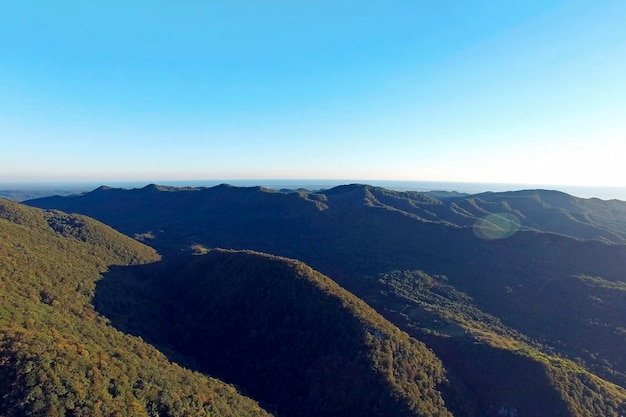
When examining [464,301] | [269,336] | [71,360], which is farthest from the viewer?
[464,301]

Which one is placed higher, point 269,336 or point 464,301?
point 269,336

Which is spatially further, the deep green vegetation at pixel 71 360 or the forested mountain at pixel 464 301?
the forested mountain at pixel 464 301

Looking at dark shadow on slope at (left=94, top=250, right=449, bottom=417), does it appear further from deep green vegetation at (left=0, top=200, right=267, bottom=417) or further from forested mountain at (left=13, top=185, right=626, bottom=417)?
deep green vegetation at (left=0, top=200, right=267, bottom=417)

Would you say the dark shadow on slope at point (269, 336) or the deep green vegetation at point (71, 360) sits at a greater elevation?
the deep green vegetation at point (71, 360)

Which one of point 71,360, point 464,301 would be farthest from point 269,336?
point 464,301

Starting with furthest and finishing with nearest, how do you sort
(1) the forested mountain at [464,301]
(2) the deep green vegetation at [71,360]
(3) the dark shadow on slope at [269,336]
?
(1) the forested mountain at [464,301] < (3) the dark shadow on slope at [269,336] < (2) the deep green vegetation at [71,360]

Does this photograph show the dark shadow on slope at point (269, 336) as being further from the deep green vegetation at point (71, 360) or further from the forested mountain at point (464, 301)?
the deep green vegetation at point (71, 360)

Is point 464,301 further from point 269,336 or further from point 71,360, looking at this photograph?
point 71,360

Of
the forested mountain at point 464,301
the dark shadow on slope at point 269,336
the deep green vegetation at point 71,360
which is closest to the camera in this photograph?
the deep green vegetation at point 71,360

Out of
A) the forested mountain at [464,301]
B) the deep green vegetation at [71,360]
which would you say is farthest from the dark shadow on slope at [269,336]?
the deep green vegetation at [71,360]
